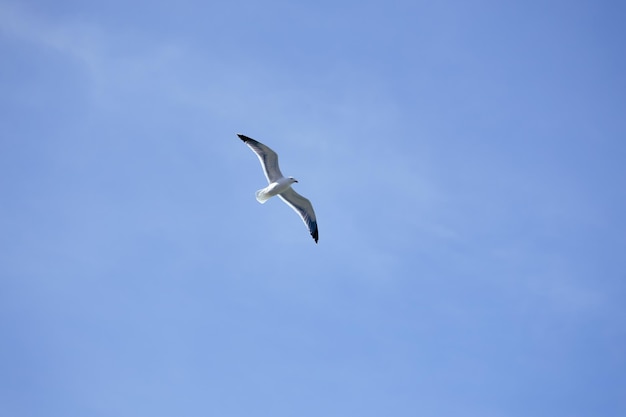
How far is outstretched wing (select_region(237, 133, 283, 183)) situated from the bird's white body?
1.00 feet

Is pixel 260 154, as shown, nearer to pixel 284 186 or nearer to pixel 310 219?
pixel 284 186

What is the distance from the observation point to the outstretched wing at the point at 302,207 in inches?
1005

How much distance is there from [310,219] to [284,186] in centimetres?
216

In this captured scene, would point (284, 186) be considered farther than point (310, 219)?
No

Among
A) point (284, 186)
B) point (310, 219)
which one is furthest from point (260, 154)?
point (310, 219)

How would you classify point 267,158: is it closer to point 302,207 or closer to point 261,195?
point 261,195

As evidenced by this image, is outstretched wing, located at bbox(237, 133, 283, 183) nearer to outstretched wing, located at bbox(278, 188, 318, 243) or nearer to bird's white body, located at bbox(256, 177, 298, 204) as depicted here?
bird's white body, located at bbox(256, 177, 298, 204)

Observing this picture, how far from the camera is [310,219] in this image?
26203 mm

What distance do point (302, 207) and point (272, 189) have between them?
202 cm

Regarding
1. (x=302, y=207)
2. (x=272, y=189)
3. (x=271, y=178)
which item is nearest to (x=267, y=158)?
(x=271, y=178)

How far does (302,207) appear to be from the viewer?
26.0 m

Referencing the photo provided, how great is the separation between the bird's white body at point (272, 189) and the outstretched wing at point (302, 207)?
73 centimetres

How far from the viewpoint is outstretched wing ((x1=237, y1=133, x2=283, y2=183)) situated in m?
24.4

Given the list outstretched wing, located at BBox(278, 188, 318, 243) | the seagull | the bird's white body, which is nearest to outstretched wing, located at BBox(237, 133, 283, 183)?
the seagull
